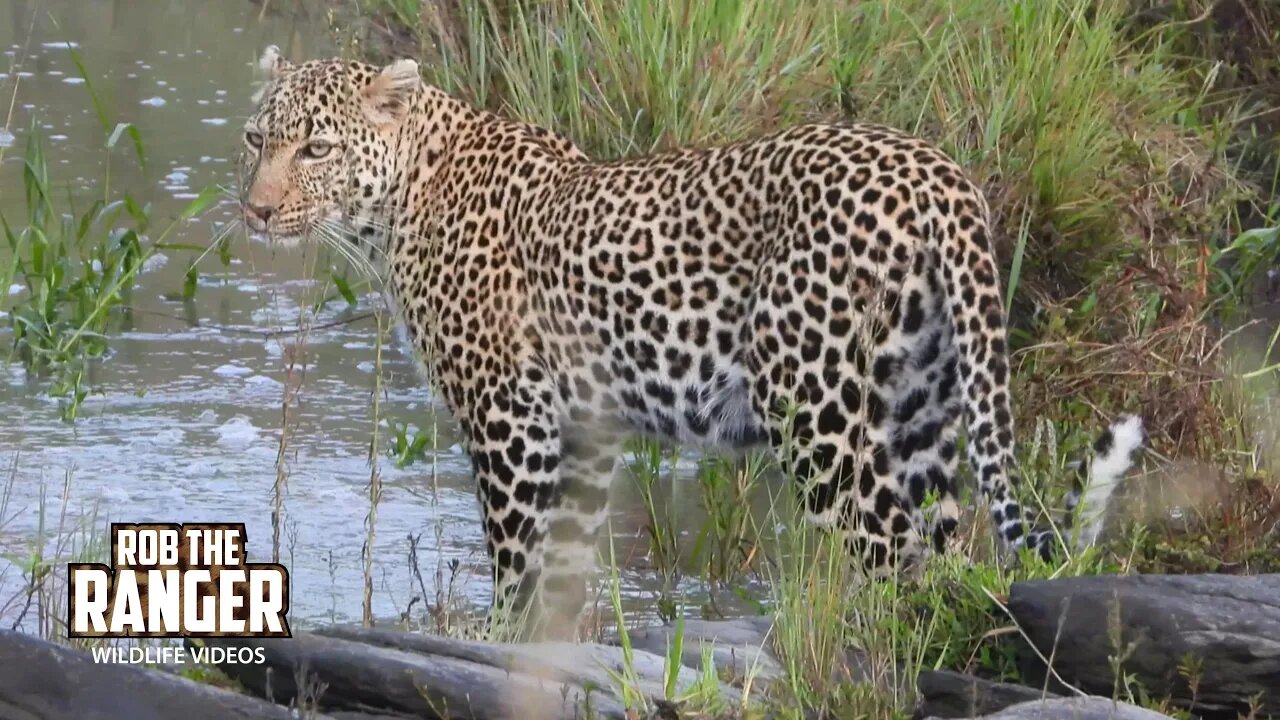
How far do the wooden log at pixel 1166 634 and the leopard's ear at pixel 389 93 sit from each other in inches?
105

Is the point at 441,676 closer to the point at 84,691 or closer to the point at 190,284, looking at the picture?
the point at 84,691

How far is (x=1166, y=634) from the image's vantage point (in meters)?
4.27

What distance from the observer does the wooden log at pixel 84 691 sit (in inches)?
150

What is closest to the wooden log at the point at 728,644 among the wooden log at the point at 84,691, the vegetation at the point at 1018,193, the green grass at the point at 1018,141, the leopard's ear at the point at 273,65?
the vegetation at the point at 1018,193

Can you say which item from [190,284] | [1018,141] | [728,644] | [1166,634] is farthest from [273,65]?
[1166,634]

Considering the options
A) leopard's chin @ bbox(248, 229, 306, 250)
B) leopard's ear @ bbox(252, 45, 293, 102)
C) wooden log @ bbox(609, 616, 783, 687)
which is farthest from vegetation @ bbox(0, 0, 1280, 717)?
leopard's chin @ bbox(248, 229, 306, 250)

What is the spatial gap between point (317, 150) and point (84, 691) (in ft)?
8.89

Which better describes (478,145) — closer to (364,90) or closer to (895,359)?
(364,90)

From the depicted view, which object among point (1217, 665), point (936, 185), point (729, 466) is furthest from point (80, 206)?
point (1217, 665)

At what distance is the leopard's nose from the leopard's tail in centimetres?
201

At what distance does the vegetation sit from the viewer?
6.19 metres

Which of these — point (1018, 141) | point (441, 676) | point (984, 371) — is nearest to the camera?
point (441, 676)

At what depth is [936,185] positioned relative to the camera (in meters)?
5.26

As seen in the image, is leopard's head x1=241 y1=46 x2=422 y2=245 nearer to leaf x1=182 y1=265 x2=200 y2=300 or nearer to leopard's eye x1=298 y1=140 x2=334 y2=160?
leopard's eye x1=298 y1=140 x2=334 y2=160
